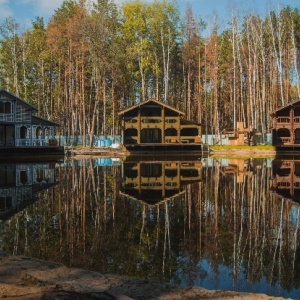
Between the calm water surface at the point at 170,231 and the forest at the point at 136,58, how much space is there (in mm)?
37268

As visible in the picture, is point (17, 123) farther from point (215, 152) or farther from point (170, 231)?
point (170, 231)

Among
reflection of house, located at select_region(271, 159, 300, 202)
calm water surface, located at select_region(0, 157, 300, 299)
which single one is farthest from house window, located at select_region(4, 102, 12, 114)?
reflection of house, located at select_region(271, 159, 300, 202)

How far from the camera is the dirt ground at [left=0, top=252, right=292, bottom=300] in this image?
17.4ft

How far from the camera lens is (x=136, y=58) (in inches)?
2367

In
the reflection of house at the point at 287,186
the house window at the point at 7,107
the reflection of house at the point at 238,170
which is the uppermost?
the house window at the point at 7,107

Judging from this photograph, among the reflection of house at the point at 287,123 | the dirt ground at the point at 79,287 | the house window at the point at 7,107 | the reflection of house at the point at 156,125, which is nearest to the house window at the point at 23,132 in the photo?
the house window at the point at 7,107

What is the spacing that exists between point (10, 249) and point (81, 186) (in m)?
10.7

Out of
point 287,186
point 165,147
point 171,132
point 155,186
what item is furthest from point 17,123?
point 287,186

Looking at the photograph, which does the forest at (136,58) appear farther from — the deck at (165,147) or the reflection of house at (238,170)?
the reflection of house at (238,170)

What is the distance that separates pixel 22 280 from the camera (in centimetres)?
596

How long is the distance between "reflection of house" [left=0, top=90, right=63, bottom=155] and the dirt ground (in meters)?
39.3

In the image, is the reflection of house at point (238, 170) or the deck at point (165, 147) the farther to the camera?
the deck at point (165, 147)

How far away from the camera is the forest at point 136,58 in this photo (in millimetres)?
53906

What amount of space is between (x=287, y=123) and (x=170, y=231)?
43.2 metres
